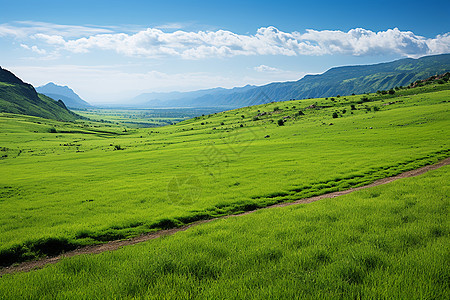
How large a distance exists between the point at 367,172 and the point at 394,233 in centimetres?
1958

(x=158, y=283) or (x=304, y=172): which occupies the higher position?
(x=158, y=283)

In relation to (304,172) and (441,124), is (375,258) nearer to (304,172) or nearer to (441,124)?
(304,172)

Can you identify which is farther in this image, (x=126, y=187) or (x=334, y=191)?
(x=126, y=187)

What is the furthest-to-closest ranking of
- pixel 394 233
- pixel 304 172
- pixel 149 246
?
pixel 304 172
pixel 149 246
pixel 394 233

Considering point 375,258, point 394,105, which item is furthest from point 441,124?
point 375,258

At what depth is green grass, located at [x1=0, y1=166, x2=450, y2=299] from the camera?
602 centimetres

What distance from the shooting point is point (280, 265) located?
24.1 ft

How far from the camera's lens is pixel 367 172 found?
2605 cm

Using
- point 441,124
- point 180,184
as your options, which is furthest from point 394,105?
point 180,184

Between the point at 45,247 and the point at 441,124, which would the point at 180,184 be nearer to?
the point at 45,247

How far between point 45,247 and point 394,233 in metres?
17.0

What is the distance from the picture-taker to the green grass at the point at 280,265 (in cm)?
602

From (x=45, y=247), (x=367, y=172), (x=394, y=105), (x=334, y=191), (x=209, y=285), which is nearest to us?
(x=209, y=285)

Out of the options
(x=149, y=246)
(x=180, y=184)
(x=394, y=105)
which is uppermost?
(x=394, y=105)
